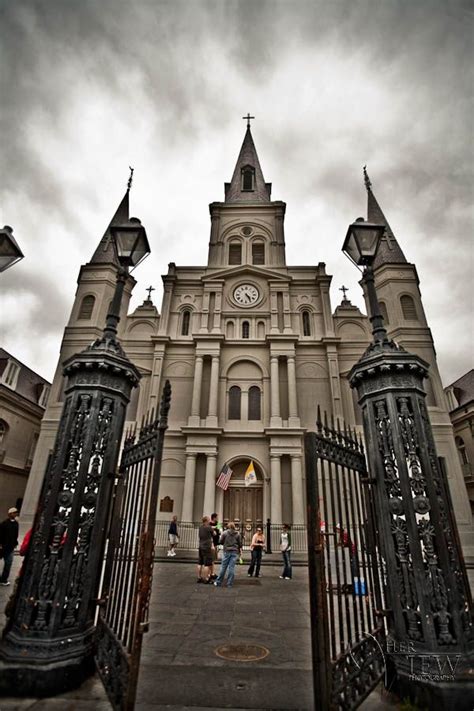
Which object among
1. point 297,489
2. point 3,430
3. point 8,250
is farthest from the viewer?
point 3,430

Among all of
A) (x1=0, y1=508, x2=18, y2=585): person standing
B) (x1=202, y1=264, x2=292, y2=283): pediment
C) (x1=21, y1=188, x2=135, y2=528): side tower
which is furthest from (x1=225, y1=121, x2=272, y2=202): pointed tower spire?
(x1=0, y1=508, x2=18, y2=585): person standing

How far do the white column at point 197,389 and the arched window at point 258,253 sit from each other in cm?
949

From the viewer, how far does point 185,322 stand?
25.4 m

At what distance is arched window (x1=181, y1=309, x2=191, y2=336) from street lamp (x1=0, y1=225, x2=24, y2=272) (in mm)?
18248

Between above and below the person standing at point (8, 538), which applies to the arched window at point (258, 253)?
above

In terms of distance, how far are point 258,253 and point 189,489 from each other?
1771 cm

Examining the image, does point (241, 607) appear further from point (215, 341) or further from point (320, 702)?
point (215, 341)

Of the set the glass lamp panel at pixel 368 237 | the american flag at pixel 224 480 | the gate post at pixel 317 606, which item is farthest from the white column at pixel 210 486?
the glass lamp panel at pixel 368 237

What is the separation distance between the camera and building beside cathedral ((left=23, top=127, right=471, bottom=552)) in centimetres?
1998

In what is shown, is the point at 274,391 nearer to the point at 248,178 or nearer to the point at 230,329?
the point at 230,329

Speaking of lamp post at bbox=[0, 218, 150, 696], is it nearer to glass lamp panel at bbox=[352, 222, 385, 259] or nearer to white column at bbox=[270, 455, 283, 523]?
glass lamp panel at bbox=[352, 222, 385, 259]

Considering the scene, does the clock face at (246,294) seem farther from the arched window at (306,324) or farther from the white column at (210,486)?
the white column at (210,486)

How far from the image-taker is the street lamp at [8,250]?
21.0 ft

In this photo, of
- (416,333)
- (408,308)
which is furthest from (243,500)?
(408,308)
